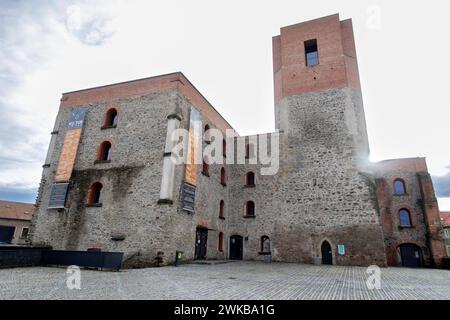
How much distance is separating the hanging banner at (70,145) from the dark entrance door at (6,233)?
26.8 metres

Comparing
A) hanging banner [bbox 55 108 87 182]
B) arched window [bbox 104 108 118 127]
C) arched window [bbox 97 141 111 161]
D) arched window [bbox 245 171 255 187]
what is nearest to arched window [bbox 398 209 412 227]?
arched window [bbox 245 171 255 187]

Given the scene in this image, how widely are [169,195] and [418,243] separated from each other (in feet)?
66.4

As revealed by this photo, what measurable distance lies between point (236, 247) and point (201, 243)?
4293mm

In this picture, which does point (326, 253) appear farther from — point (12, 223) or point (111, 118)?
point (12, 223)

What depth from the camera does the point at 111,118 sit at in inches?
697

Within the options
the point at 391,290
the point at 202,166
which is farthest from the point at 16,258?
the point at 391,290

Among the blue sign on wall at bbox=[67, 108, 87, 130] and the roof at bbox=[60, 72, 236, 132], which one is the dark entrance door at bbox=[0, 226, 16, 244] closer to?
the roof at bbox=[60, 72, 236, 132]

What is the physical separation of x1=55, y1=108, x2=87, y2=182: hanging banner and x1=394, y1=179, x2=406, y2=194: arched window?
25.5m

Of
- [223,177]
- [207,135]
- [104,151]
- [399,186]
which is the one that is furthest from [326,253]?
[104,151]

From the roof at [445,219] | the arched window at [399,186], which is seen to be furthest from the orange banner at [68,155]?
the roof at [445,219]

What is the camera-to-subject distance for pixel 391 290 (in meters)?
7.75

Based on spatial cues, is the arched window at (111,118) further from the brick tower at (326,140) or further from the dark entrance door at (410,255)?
the dark entrance door at (410,255)

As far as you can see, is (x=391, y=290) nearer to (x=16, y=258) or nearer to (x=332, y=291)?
(x=332, y=291)

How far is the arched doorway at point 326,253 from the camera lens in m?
17.0
